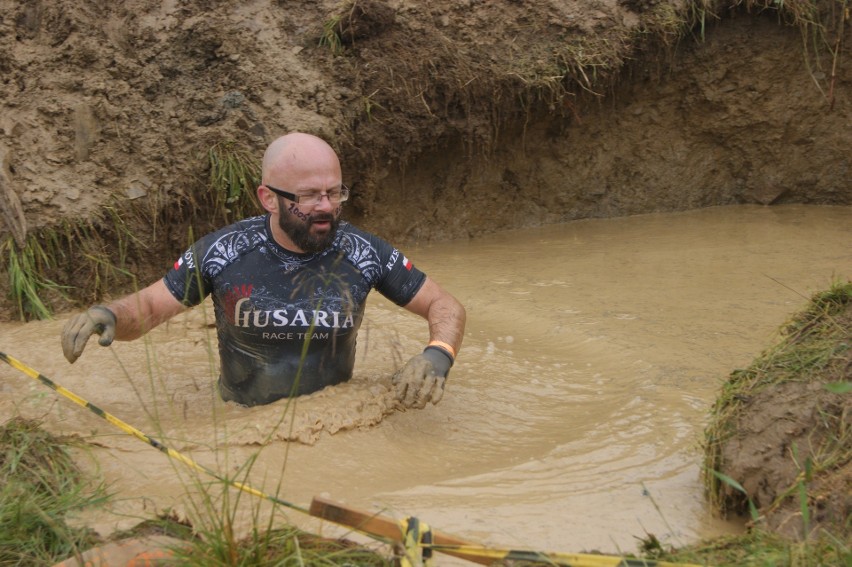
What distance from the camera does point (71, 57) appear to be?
550cm

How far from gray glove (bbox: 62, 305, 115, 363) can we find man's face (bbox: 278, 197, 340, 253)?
760 mm

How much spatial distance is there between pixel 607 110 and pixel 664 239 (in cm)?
109

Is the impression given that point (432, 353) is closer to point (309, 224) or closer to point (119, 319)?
point (309, 224)

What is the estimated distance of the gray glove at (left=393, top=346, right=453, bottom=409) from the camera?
3498 millimetres

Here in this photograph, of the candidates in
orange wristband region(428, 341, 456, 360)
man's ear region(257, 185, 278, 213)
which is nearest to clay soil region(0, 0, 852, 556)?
man's ear region(257, 185, 278, 213)

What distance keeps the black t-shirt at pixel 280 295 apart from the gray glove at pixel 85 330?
1.13 ft

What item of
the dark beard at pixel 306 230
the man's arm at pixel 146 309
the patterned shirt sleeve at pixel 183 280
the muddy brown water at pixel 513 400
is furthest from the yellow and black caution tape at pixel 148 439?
the dark beard at pixel 306 230

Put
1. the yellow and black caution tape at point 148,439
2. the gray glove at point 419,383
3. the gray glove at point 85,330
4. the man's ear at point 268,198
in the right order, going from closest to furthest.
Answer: the yellow and black caution tape at point 148,439 < the gray glove at point 85,330 < the gray glove at point 419,383 < the man's ear at point 268,198

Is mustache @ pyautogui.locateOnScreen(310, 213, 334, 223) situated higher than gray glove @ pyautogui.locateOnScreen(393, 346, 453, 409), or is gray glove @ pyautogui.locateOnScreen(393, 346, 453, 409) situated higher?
mustache @ pyautogui.locateOnScreen(310, 213, 334, 223)

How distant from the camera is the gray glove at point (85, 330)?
3.39 m

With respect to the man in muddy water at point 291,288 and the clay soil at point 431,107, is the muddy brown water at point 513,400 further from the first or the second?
the clay soil at point 431,107

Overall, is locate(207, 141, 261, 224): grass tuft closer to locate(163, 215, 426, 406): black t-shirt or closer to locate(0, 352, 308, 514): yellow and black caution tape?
locate(163, 215, 426, 406): black t-shirt

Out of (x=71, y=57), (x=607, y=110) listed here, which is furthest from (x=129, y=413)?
(x=607, y=110)

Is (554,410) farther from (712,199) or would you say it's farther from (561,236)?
(712,199)
